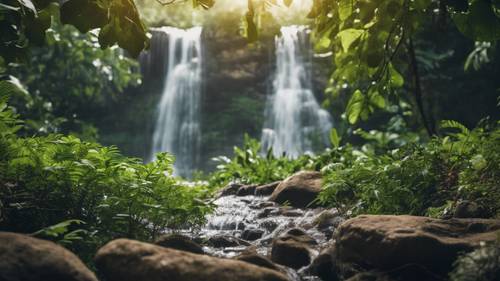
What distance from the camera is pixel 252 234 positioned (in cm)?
538

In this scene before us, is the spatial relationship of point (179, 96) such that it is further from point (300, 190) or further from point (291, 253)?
point (291, 253)

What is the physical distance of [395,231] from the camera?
3.19 m

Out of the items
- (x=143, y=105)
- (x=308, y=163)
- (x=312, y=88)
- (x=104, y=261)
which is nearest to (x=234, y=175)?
(x=308, y=163)

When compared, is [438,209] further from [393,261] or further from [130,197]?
[130,197]

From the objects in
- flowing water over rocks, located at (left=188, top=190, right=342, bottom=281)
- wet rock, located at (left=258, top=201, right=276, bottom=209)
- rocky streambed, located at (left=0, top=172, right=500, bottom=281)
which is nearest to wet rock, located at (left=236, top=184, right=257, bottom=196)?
flowing water over rocks, located at (left=188, top=190, right=342, bottom=281)

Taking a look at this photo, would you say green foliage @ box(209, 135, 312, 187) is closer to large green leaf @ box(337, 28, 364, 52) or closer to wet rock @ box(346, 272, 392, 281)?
large green leaf @ box(337, 28, 364, 52)

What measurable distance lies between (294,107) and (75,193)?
55.9 ft

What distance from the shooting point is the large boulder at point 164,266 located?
2713 mm

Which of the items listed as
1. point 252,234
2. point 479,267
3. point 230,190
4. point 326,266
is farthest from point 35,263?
point 230,190

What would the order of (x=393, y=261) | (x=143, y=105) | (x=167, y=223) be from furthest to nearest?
Result: (x=143, y=105) < (x=167, y=223) < (x=393, y=261)

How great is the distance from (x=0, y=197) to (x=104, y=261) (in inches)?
38.0

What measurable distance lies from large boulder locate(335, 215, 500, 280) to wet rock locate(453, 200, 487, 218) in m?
0.41

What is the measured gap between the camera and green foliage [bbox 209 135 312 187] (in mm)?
9242

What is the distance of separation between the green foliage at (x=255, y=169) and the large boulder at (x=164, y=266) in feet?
20.5
